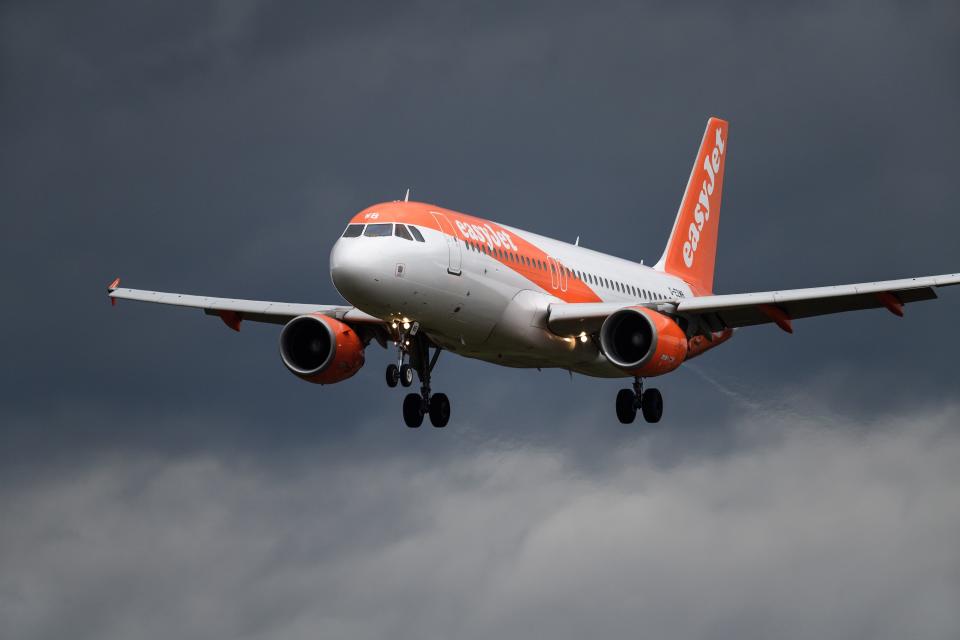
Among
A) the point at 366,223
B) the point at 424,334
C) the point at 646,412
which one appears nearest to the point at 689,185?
the point at 646,412

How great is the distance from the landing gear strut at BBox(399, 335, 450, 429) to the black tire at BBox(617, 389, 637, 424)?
17.9 feet

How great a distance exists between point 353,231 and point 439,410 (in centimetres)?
866

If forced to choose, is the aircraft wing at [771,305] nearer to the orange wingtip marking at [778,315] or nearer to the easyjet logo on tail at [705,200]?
the orange wingtip marking at [778,315]

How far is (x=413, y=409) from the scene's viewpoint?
51062mm

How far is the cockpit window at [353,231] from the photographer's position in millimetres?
44438

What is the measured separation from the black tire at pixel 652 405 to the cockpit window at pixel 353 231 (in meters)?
12.6

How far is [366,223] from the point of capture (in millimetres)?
44812

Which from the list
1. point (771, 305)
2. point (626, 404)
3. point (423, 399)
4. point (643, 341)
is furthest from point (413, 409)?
point (771, 305)

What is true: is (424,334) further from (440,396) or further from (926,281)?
(926,281)

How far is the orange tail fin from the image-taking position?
63469 mm

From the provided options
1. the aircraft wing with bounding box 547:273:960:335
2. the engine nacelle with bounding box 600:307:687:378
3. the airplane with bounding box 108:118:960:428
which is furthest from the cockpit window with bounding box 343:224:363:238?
→ the engine nacelle with bounding box 600:307:687:378

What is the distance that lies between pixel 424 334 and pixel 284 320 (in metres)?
6.00

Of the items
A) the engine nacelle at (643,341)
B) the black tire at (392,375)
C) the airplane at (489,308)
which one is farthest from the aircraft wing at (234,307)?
the engine nacelle at (643,341)

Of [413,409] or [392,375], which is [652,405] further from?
[392,375]
